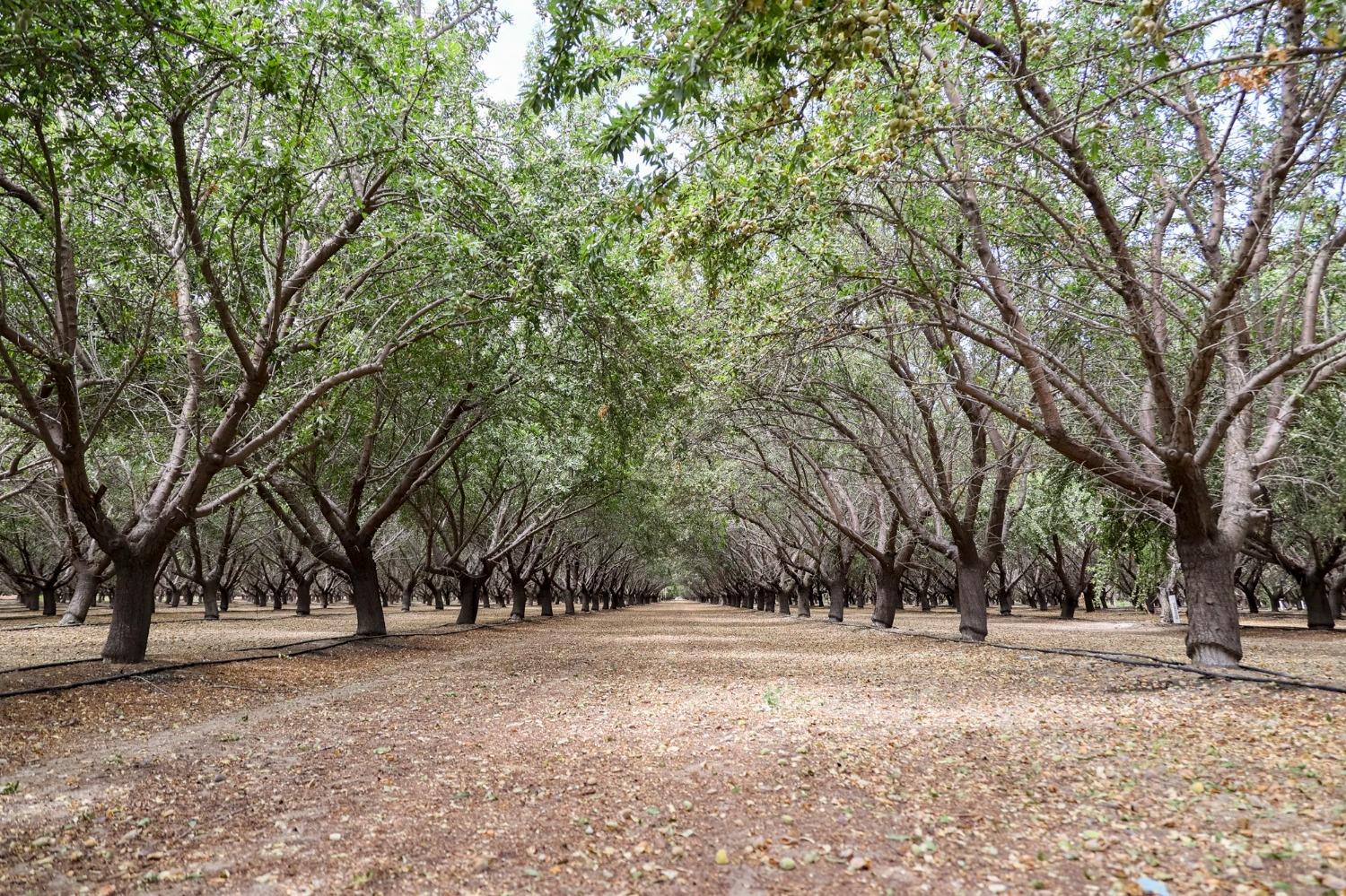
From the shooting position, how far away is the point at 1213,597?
926 cm

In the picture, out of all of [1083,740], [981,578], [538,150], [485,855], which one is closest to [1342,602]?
[981,578]

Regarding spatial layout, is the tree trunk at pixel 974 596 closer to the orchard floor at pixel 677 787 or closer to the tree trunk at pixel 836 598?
the orchard floor at pixel 677 787

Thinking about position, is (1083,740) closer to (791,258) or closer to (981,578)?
(791,258)

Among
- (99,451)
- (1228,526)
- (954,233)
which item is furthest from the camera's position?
(99,451)

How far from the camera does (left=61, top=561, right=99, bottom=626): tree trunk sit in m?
21.6

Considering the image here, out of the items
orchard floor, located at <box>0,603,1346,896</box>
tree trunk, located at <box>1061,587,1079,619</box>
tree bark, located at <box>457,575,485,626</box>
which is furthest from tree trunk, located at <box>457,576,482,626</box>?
tree trunk, located at <box>1061,587,1079,619</box>

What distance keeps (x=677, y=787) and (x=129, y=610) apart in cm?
978

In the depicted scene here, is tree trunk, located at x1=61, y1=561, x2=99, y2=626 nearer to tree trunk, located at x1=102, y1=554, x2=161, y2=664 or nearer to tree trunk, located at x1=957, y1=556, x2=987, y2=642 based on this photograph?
tree trunk, located at x1=102, y1=554, x2=161, y2=664

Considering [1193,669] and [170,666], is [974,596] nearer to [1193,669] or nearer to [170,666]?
[1193,669]

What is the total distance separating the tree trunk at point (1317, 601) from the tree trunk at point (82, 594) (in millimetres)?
35622

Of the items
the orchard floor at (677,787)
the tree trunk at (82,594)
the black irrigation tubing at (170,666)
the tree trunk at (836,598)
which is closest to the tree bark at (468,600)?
the black irrigation tubing at (170,666)

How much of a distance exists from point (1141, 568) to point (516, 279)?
15322 mm

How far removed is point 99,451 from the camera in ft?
52.7

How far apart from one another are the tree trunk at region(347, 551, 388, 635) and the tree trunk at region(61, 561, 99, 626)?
10.8 m
